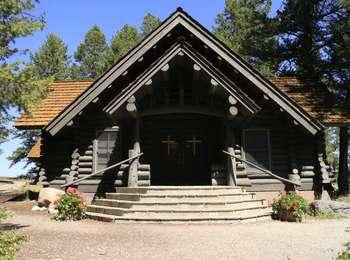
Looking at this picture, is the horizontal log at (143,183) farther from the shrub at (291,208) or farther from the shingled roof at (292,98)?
the shingled roof at (292,98)

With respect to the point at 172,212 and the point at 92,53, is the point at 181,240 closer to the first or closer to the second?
the point at 172,212

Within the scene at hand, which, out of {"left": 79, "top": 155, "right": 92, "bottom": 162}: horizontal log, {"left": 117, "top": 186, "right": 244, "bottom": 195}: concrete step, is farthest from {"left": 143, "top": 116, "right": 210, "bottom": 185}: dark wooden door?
{"left": 117, "top": 186, "right": 244, "bottom": 195}: concrete step

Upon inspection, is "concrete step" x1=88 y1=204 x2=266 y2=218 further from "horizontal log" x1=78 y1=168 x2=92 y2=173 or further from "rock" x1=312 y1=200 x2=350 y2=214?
"horizontal log" x1=78 y1=168 x2=92 y2=173

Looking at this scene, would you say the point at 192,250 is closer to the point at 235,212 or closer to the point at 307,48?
the point at 235,212

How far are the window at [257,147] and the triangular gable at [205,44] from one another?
7.17 feet

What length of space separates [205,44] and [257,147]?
5103mm

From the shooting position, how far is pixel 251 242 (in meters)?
9.57

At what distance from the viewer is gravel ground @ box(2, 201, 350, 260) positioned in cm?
827

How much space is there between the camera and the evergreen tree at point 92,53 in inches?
1870

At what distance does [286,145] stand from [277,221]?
5.54 metres

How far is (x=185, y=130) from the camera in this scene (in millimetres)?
18625

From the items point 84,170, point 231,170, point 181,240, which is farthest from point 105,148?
point 181,240

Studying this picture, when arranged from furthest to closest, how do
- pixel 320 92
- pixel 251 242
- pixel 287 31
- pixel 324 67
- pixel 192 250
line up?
pixel 287 31, pixel 324 67, pixel 320 92, pixel 251 242, pixel 192 250

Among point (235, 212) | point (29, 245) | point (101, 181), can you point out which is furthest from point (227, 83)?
point (29, 245)
